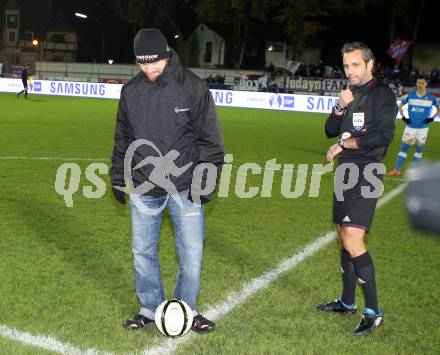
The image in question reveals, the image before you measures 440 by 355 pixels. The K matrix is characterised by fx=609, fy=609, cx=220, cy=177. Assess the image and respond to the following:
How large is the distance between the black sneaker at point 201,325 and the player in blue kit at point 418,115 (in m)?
8.43

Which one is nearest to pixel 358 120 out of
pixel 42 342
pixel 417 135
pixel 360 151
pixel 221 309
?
pixel 360 151

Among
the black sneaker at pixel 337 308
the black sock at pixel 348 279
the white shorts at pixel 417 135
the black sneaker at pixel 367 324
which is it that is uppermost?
the white shorts at pixel 417 135

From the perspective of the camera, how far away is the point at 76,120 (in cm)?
2144

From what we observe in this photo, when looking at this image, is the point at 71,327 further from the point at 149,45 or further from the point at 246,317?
the point at 149,45

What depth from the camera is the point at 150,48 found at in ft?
13.1

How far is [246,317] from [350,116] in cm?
178

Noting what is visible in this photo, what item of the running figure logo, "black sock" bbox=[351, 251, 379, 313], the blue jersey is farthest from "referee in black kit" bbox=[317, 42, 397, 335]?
the blue jersey

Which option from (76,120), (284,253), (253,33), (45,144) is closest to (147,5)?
(253,33)

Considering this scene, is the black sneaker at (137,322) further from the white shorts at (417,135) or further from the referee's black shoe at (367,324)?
the white shorts at (417,135)

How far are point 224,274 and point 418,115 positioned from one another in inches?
303

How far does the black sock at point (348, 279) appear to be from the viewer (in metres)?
4.95

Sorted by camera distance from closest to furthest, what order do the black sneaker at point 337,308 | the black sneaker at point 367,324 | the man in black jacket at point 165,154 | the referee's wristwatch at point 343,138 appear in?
the man in black jacket at point 165,154
the referee's wristwatch at point 343,138
the black sneaker at point 367,324
the black sneaker at point 337,308

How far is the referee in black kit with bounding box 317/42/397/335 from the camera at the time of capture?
441 centimetres

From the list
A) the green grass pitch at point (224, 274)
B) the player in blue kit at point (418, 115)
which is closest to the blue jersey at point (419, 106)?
the player in blue kit at point (418, 115)
